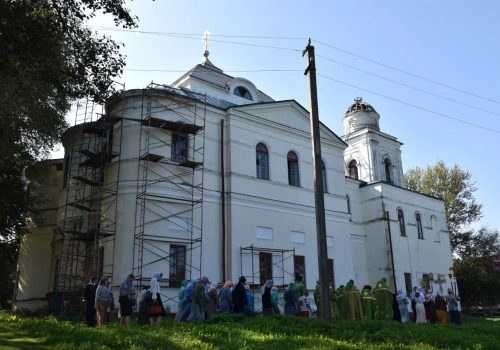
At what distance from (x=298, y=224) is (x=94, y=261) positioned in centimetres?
968

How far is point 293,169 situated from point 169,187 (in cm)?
751

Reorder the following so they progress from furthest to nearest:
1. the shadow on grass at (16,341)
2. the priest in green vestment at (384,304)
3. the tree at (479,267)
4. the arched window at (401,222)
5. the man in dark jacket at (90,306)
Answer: the tree at (479,267) < the arched window at (401,222) < the priest in green vestment at (384,304) < the man in dark jacket at (90,306) < the shadow on grass at (16,341)

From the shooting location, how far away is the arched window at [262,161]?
75.7 ft

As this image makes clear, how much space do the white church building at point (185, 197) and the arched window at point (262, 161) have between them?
69 mm

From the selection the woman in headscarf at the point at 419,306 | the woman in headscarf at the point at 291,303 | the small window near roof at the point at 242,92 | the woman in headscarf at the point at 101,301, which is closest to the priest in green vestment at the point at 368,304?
the woman in headscarf at the point at 419,306

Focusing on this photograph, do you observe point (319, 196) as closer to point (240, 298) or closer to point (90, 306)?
point (240, 298)

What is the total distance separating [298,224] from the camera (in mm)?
23406

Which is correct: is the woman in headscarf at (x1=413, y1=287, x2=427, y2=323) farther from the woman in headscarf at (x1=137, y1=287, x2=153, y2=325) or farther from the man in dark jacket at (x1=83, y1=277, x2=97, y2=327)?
the man in dark jacket at (x1=83, y1=277, x2=97, y2=327)

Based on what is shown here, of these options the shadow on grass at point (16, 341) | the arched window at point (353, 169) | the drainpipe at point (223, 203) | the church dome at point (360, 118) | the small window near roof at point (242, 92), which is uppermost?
the church dome at point (360, 118)

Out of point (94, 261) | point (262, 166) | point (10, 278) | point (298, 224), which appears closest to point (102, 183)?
point (94, 261)

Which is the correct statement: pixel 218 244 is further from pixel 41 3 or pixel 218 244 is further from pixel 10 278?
pixel 10 278

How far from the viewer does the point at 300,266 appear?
22766 mm

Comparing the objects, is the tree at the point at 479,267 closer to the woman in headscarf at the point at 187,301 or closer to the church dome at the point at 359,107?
the church dome at the point at 359,107

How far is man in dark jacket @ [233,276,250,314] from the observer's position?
14.5 metres
